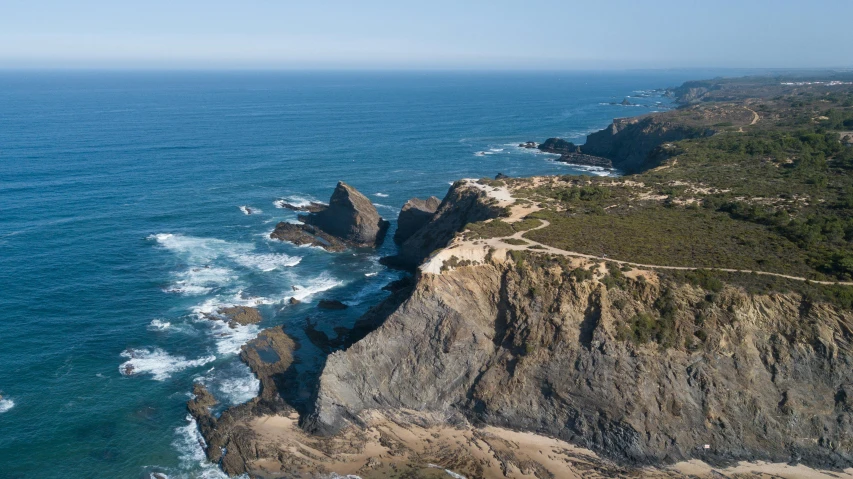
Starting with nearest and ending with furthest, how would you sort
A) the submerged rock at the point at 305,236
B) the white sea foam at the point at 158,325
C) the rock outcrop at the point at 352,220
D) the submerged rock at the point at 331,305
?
the white sea foam at the point at 158,325
the submerged rock at the point at 331,305
the rock outcrop at the point at 352,220
the submerged rock at the point at 305,236

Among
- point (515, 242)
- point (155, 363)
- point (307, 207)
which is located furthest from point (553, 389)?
point (307, 207)

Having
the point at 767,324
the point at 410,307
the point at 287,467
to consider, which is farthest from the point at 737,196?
the point at 287,467

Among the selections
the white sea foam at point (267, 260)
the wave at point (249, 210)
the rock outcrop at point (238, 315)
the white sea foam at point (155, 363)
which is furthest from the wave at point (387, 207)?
the white sea foam at point (155, 363)

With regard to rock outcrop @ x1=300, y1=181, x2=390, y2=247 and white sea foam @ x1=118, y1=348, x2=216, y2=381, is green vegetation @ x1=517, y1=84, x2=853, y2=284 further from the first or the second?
white sea foam @ x1=118, y1=348, x2=216, y2=381

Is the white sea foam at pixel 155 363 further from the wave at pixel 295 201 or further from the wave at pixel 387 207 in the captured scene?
the wave at pixel 387 207

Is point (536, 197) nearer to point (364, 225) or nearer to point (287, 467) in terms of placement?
point (364, 225)

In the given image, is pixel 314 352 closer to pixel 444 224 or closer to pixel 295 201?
pixel 444 224
